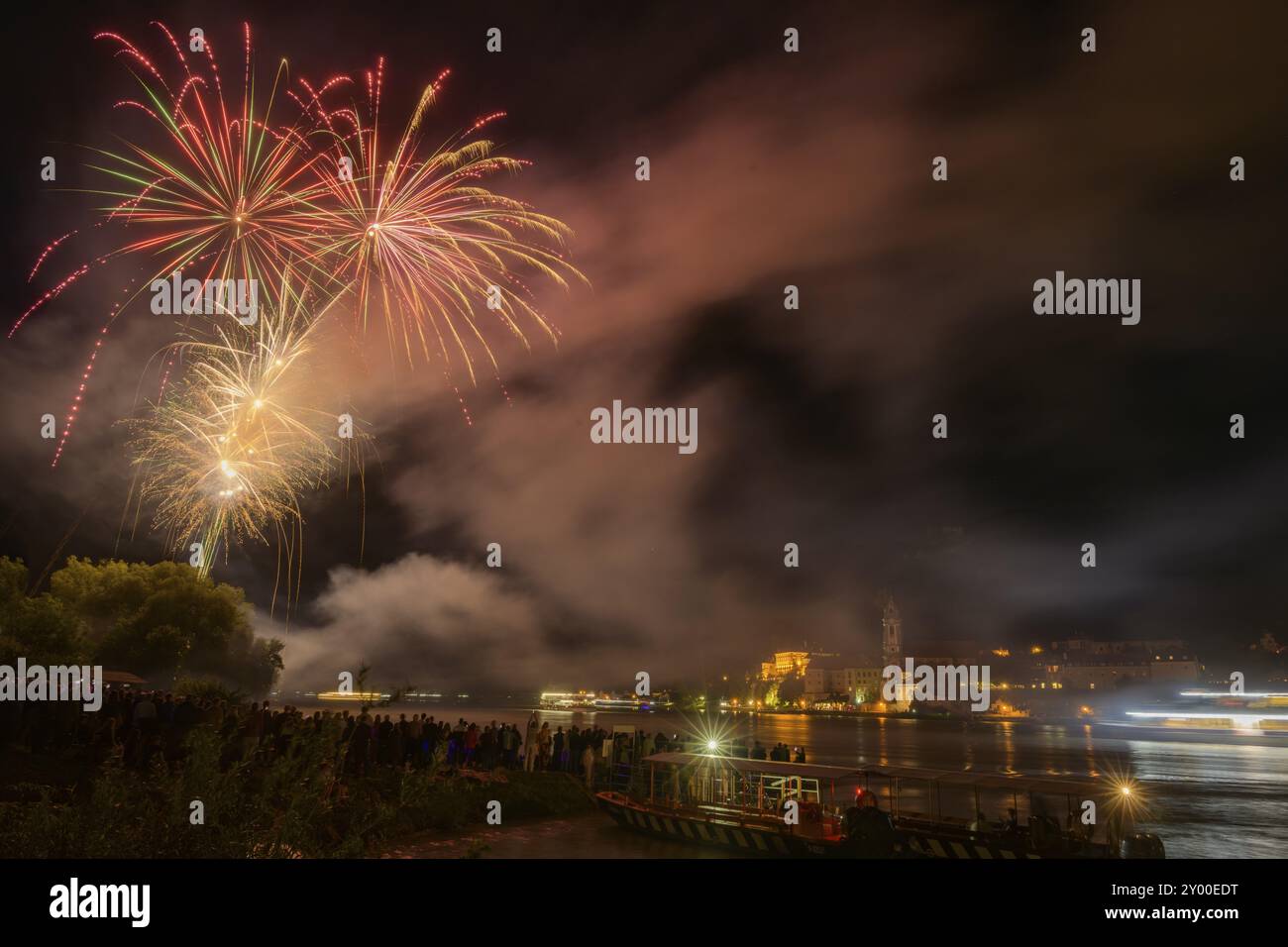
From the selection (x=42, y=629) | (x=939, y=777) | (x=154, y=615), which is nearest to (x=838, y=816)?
(x=939, y=777)

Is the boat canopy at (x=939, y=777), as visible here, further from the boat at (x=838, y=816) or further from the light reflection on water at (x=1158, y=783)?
the light reflection on water at (x=1158, y=783)

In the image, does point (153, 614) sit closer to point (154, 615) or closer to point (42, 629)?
point (154, 615)

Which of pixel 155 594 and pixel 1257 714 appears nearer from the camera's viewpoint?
pixel 155 594

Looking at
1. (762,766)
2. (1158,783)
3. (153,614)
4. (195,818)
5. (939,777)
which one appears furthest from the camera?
(1158,783)

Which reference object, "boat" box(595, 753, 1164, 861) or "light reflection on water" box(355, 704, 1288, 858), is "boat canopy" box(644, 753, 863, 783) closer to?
"boat" box(595, 753, 1164, 861)

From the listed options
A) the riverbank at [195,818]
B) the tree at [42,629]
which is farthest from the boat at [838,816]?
the tree at [42,629]

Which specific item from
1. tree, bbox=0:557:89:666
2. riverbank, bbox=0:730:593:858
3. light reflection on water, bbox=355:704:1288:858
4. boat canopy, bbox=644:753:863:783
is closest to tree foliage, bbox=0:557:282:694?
tree, bbox=0:557:89:666
